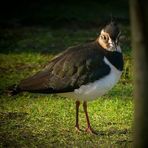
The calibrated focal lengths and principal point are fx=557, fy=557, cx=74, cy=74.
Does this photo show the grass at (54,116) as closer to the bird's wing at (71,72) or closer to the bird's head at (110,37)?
the bird's wing at (71,72)

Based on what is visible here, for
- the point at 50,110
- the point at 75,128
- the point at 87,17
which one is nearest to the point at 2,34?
the point at 87,17

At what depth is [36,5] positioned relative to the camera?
50.3 ft

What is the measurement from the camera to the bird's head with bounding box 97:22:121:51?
6258 mm

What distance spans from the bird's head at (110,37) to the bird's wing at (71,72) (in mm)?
111

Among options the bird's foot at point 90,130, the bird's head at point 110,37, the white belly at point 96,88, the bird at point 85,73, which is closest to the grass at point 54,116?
the bird's foot at point 90,130

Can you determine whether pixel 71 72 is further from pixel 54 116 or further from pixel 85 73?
pixel 54 116

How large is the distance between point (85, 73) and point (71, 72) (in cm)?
16

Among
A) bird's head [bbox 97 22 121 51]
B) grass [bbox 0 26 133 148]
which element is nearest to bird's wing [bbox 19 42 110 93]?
bird's head [bbox 97 22 121 51]

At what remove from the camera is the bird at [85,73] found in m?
6.12

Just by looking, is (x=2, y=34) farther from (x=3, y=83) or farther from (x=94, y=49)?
(x=94, y=49)

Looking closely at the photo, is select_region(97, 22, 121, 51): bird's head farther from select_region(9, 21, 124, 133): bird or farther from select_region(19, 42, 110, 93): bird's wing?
select_region(19, 42, 110, 93): bird's wing

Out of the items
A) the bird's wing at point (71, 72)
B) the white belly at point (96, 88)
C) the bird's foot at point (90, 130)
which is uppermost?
the bird's wing at point (71, 72)

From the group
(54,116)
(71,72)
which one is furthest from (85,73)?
(54,116)

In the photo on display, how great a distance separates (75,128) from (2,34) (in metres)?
6.90
